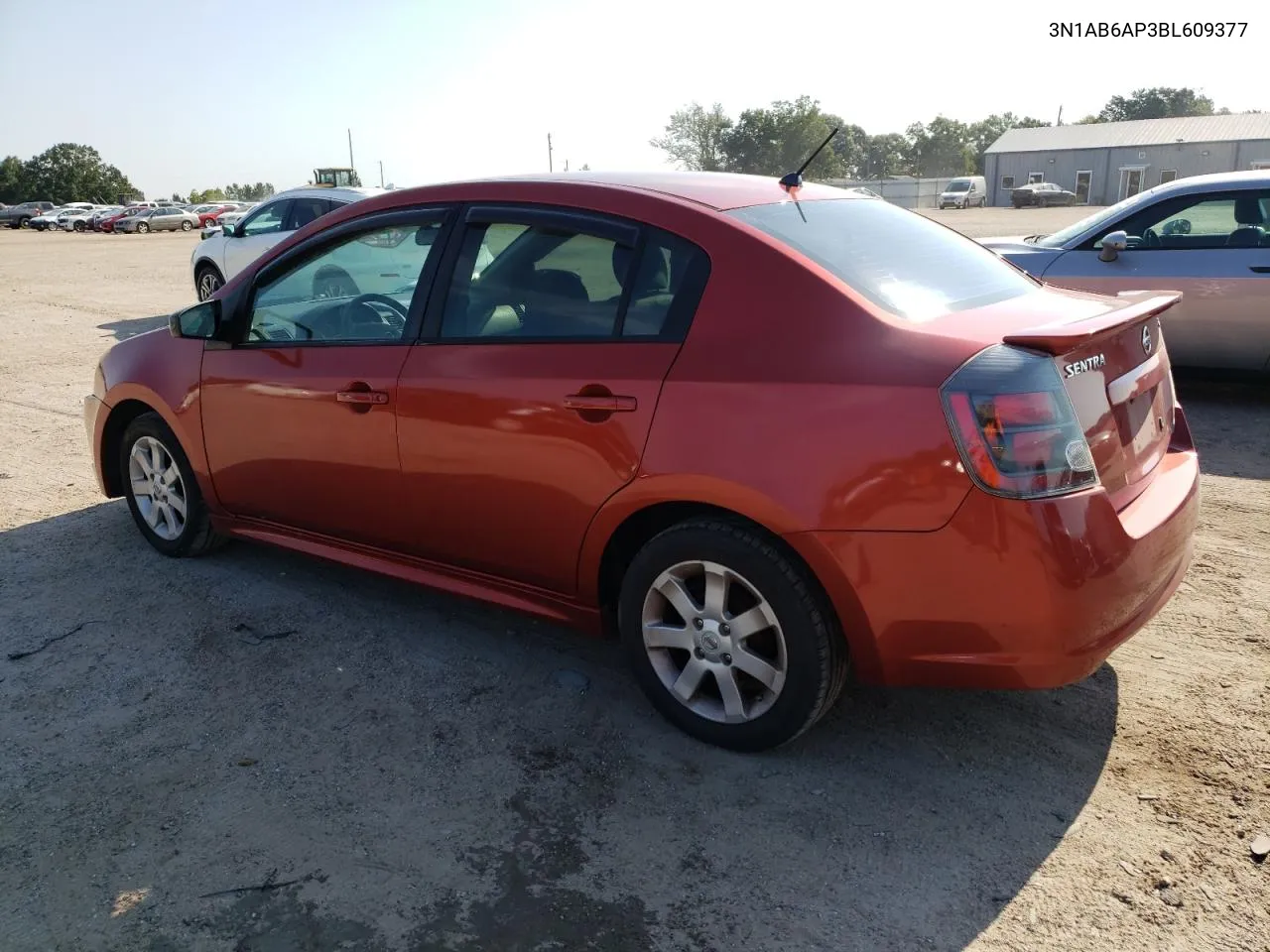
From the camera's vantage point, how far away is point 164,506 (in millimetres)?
4871

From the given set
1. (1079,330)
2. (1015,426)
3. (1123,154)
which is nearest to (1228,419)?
(1079,330)

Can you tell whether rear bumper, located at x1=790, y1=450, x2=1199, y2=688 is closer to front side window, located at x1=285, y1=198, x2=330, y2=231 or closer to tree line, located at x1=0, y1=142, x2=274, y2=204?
front side window, located at x1=285, y1=198, x2=330, y2=231

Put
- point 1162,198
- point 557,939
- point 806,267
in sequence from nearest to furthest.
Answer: point 557,939, point 806,267, point 1162,198

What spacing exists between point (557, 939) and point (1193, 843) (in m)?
1.69

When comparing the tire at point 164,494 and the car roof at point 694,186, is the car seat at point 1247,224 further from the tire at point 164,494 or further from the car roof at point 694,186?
the tire at point 164,494

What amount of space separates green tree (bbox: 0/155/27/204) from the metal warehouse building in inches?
3274

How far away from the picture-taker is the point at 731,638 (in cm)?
306

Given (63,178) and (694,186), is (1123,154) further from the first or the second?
(63,178)

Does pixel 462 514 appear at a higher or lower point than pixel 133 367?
lower

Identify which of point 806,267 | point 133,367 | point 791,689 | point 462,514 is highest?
point 806,267

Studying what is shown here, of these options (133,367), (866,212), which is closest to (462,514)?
(866,212)

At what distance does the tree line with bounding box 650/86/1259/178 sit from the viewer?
316 feet

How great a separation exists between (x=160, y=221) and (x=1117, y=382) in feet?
205

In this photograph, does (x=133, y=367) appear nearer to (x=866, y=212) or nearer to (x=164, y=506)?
(x=164, y=506)
